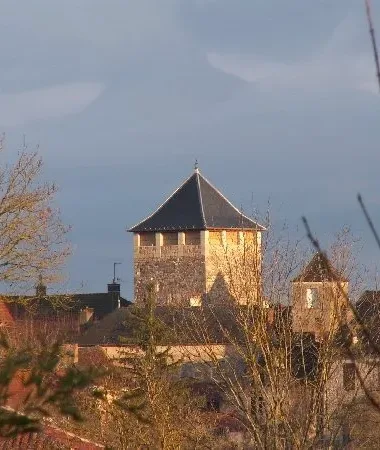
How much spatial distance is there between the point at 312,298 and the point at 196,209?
47.9 meters

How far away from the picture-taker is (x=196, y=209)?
70.7 metres

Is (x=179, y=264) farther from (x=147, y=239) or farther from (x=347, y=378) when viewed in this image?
(x=347, y=378)

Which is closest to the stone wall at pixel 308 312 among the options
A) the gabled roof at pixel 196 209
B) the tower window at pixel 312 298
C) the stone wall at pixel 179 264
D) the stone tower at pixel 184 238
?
the tower window at pixel 312 298

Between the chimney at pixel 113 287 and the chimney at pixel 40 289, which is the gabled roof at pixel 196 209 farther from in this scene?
the chimney at pixel 40 289

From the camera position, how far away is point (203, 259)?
6975 centimetres

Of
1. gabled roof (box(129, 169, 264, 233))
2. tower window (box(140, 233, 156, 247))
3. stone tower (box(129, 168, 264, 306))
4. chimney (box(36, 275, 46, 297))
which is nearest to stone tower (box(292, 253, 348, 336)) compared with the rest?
chimney (box(36, 275, 46, 297))

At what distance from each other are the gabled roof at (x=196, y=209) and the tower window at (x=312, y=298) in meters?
46.6

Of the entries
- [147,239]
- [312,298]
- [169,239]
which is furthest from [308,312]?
[147,239]

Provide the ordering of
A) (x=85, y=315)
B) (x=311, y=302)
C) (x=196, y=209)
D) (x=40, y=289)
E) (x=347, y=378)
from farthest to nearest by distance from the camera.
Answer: (x=196, y=209), (x=85, y=315), (x=40, y=289), (x=347, y=378), (x=311, y=302)

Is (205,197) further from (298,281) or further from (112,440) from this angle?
(112,440)

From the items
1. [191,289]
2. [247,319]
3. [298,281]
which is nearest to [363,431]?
[298,281]

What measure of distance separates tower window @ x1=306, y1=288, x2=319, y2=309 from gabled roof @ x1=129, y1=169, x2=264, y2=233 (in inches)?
1834

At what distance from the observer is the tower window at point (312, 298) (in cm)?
2179

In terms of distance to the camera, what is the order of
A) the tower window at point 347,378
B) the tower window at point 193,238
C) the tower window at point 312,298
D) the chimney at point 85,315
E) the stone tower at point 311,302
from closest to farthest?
the stone tower at point 311,302
the tower window at point 347,378
the tower window at point 312,298
the chimney at point 85,315
the tower window at point 193,238
